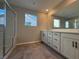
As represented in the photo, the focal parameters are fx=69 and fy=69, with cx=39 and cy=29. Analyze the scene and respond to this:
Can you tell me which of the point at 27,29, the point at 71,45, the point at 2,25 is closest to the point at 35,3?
the point at 27,29

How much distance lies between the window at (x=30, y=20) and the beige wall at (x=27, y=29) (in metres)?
0.23

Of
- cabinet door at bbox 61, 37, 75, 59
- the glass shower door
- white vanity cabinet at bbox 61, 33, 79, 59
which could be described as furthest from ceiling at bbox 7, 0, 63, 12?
cabinet door at bbox 61, 37, 75, 59

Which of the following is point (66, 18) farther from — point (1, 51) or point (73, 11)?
point (1, 51)

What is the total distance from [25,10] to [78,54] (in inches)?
135

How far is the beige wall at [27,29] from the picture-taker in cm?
377

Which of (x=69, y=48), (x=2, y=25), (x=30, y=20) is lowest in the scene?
(x=69, y=48)

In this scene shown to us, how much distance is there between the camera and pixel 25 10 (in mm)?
4000

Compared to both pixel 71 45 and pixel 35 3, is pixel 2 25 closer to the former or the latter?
pixel 35 3

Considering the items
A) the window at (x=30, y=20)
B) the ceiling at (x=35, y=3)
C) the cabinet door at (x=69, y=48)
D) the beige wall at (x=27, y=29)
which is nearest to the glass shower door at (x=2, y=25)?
the ceiling at (x=35, y=3)

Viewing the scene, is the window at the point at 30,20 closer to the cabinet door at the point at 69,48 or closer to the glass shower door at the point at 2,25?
the glass shower door at the point at 2,25

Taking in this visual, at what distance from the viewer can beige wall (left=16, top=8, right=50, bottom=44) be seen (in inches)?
149

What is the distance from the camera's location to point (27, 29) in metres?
4.07

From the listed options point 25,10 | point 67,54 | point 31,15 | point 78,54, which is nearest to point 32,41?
point 31,15

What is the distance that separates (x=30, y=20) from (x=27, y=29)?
60 cm
